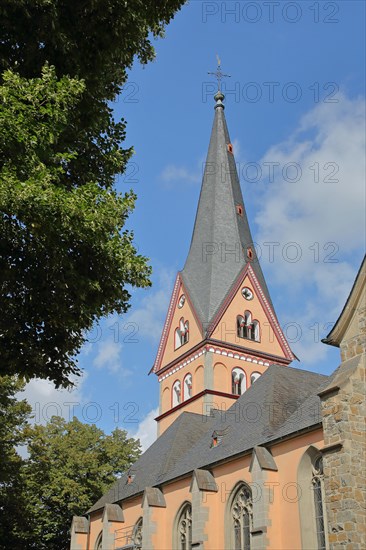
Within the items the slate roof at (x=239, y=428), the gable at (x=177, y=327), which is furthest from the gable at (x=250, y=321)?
the slate roof at (x=239, y=428)

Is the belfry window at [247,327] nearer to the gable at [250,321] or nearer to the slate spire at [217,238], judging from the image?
the gable at [250,321]

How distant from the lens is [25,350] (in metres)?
10.7

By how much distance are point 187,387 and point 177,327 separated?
156 inches

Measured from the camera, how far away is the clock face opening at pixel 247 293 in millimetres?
34906

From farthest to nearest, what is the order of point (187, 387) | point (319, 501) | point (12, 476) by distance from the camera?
point (187, 387)
point (12, 476)
point (319, 501)

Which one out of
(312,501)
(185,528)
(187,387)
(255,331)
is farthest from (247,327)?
(312,501)

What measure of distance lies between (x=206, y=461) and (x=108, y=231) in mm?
13173

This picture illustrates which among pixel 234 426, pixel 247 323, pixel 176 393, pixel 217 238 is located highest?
pixel 217 238

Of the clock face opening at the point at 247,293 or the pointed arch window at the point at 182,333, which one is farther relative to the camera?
the clock face opening at the point at 247,293

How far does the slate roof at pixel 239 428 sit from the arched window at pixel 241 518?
46.1 inches

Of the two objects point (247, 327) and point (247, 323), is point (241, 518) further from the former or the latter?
point (247, 323)

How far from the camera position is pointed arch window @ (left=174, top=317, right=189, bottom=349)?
34.8 metres

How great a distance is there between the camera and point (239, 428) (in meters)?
21.7

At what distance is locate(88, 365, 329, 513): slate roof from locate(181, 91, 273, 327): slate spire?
785 centimetres
